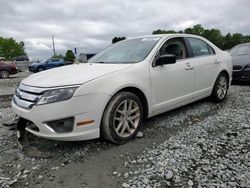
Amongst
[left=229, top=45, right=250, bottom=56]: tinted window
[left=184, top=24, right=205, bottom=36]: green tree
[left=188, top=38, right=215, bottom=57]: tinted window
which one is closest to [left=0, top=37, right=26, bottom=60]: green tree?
[left=184, top=24, right=205, bottom=36]: green tree

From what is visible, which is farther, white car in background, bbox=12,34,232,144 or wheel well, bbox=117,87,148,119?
wheel well, bbox=117,87,148,119

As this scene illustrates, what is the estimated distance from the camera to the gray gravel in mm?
2098

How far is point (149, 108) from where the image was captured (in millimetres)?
3189

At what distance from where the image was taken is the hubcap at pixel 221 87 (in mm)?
4652

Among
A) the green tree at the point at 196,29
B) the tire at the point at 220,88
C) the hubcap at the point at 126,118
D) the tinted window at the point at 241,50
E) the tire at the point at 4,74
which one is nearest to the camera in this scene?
the hubcap at the point at 126,118

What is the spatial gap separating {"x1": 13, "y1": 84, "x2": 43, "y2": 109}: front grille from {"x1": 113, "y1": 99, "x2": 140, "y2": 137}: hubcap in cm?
98

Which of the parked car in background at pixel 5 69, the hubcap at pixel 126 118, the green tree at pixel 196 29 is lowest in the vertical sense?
the hubcap at pixel 126 118

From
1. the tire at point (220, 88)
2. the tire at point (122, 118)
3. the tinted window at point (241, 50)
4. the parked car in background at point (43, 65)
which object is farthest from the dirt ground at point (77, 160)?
the parked car in background at point (43, 65)

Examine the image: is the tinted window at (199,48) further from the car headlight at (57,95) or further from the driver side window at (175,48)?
the car headlight at (57,95)

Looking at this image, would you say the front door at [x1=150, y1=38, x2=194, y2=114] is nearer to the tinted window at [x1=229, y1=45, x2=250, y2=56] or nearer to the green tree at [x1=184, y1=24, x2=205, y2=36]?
the tinted window at [x1=229, y1=45, x2=250, y2=56]

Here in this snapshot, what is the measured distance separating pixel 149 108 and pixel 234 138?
1.24 meters

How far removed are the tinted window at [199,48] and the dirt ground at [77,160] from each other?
138 centimetres

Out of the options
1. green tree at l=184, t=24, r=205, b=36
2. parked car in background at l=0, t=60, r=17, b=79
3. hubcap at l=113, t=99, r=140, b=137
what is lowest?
hubcap at l=113, t=99, r=140, b=137

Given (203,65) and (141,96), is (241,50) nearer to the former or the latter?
(203,65)
